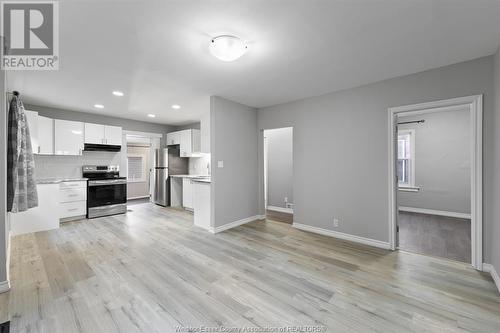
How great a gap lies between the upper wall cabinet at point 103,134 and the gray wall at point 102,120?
1.21 ft

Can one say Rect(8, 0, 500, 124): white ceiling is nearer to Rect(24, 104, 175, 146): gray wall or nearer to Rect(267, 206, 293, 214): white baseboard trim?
Rect(24, 104, 175, 146): gray wall

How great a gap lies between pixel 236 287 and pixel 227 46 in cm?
246

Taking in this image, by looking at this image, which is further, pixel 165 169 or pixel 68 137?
pixel 165 169

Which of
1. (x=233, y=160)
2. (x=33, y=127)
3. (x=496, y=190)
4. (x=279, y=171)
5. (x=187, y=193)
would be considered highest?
(x=33, y=127)

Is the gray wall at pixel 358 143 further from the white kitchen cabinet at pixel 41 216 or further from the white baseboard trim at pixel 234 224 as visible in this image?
the white kitchen cabinet at pixel 41 216

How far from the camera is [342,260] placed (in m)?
2.81

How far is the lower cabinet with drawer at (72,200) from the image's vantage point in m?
4.55

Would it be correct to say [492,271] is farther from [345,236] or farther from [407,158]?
[407,158]

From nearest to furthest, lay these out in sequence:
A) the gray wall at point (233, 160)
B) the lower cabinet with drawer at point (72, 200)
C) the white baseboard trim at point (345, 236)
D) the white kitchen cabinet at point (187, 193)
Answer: the white baseboard trim at point (345, 236), the gray wall at point (233, 160), the lower cabinet with drawer at point (72, 200), the white kitchen cabinet at point (187, 193)

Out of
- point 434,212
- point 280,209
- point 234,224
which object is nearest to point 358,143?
point 234,224

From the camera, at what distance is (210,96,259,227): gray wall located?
13.1 feet

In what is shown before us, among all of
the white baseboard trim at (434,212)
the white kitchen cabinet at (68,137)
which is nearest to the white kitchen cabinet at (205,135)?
the white kitchen cabinet at (68,137)

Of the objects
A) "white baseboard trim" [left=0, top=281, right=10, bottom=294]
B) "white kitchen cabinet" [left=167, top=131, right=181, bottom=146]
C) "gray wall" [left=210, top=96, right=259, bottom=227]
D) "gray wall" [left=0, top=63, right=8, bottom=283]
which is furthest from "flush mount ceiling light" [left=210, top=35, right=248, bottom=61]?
"white kitchen cabinet" [left=167, top=131, right=181, bottom=146]

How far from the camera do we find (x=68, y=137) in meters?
4.77
